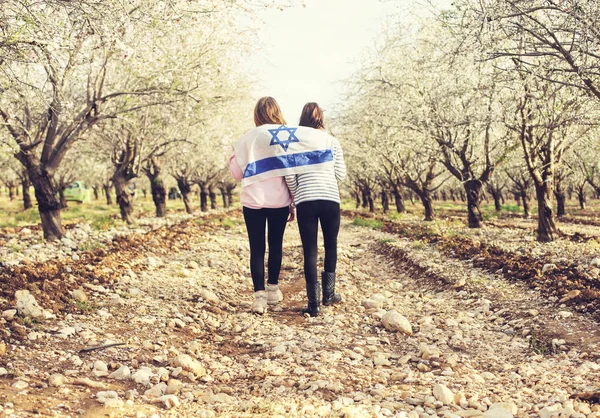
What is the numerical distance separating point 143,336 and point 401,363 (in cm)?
270

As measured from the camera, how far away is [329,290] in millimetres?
6992

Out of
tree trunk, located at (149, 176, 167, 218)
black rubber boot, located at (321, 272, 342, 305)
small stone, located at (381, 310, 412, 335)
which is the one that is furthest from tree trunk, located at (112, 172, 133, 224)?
small stone, located at (381, 310, 412, 335)

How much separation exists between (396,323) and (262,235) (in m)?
2.06

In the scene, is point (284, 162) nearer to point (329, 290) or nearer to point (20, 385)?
point (329, 290)

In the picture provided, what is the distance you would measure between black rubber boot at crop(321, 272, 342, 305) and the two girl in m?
0.22

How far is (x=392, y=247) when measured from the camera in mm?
13711

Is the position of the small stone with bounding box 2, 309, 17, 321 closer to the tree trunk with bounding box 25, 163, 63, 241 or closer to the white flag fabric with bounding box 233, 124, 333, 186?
the white flag fabric with bounding box 233, 124, 333, 186

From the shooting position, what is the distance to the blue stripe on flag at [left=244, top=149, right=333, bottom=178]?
6.40m

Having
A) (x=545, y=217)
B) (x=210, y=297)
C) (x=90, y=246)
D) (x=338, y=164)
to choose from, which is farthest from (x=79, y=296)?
(x=545, y=217)

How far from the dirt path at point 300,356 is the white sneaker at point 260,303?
138 mm

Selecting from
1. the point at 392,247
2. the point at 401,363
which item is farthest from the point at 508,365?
the point at 392,247

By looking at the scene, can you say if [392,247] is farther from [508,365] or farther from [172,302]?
[508,365]

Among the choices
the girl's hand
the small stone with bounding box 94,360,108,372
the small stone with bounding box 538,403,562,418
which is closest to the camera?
the small stone with bounding box 538,403,562,418

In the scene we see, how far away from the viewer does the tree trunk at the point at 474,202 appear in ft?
66.0
